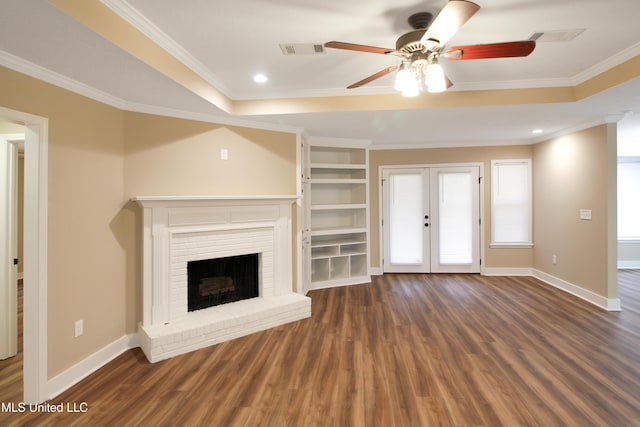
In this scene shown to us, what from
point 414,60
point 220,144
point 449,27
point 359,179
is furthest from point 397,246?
point 449,27

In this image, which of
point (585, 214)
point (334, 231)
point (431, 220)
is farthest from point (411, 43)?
point (431, 220)

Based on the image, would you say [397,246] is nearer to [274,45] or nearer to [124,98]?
[274,45]

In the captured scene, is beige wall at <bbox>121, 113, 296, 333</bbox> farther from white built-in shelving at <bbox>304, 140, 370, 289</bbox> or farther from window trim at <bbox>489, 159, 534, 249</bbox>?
window trim at <bbox>489, 159, 534, 249</bbox>

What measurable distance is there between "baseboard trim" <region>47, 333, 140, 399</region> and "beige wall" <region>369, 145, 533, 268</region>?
13.0 feet

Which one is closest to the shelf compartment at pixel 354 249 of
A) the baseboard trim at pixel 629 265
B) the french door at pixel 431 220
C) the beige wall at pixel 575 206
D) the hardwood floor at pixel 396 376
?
the french door at pixel 431 220

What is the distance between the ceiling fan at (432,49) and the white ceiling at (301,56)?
0.20 m

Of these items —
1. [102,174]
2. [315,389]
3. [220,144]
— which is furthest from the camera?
[220,144]

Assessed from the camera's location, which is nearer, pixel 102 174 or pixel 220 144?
pixel 102 174

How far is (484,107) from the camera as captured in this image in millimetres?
3314

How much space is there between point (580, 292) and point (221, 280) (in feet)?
16.0

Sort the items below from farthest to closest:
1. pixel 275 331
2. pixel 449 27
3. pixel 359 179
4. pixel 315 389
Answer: pixel 359 179 → pixel 275 331 → pixel 315 389 → pixel 449 27

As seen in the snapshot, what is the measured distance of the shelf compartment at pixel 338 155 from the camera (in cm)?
509

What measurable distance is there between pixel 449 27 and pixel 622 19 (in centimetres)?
156

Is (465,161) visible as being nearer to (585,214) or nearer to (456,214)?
(456,214)
